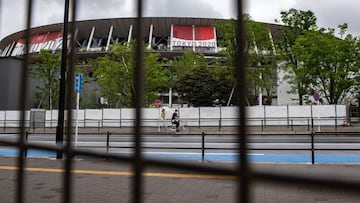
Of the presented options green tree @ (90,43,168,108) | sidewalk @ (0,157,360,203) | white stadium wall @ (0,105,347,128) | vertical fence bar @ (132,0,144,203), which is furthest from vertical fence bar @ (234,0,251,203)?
green tree @ (90,43,168,108)

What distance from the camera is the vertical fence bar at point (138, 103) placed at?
1120 millimetres

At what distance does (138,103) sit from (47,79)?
117 ft

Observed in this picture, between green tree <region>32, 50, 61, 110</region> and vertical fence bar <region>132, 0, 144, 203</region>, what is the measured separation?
107 ft

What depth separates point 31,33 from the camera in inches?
69.0

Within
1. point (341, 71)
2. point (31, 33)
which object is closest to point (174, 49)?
point (341, 71)

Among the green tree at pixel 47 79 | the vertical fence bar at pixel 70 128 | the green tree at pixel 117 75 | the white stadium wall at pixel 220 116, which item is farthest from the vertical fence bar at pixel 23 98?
the green tree at pixel 47 79

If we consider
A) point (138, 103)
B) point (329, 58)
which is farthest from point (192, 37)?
point (138, 103)

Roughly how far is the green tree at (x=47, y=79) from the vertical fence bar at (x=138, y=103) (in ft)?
107

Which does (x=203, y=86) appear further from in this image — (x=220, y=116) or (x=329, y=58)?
(x=329, y=58)

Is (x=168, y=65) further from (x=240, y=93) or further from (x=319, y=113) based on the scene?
(x=240, y=93)

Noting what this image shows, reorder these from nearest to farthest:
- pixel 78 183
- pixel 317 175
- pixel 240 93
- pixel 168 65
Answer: pixel 317 175 → pixel 240 93 → pixel 78 183 → pixel 168 65

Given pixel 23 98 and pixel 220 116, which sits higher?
pixel 23 98

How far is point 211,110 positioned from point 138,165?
27210mm

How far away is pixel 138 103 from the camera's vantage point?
3.88 feet
